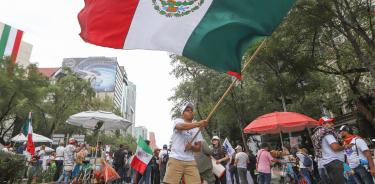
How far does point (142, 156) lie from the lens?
12070 millimetres

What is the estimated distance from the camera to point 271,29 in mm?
4656

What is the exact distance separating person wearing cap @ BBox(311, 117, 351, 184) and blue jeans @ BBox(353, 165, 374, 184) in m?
1.74

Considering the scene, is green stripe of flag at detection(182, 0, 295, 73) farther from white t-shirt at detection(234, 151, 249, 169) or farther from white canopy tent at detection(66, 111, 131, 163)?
white canopy tent at detection(66, 111, 131, 163)

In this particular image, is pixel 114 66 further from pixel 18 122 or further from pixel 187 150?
pixel 187 150

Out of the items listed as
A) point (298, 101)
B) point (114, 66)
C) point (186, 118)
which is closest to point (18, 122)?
point (298, 101)

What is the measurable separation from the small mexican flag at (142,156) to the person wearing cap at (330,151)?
692 cm

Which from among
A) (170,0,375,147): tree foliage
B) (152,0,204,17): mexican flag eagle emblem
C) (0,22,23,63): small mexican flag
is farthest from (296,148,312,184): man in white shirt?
(0,22,23,63): small mexican flag

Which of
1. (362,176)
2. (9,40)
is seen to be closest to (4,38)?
(9,40)

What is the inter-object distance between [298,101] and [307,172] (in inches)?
543

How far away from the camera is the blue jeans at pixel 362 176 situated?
7246 mm

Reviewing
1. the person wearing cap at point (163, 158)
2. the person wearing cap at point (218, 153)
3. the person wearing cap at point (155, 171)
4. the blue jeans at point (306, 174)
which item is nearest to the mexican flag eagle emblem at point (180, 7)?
the person wearing cap at point (218, 153)

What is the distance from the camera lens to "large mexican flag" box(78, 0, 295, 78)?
4652 mm

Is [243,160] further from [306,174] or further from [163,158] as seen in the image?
[163,158]

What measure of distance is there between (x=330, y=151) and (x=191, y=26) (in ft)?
10.6
